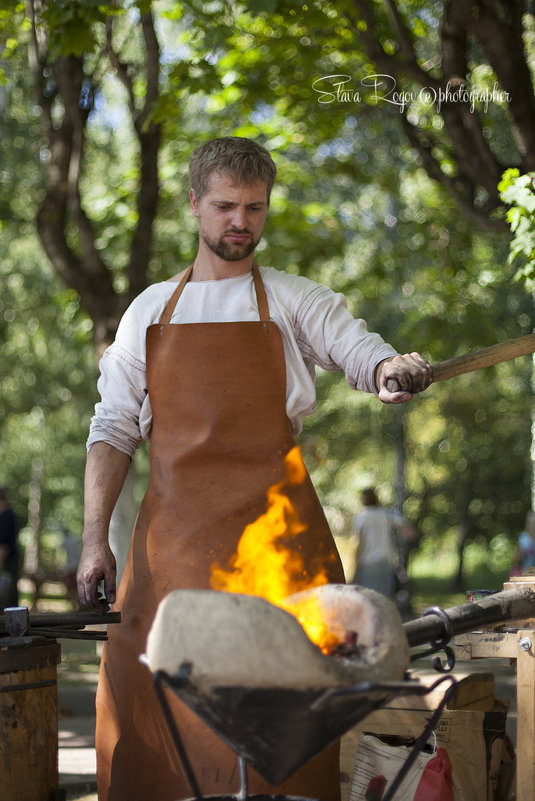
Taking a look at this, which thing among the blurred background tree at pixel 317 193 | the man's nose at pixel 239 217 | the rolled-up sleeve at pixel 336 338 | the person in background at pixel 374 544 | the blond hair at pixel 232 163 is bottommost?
the person in background at pixel 374 544

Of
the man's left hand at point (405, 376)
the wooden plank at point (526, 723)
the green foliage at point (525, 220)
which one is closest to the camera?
the man's left hand at point (405, 376)

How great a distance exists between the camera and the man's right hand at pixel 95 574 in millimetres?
2482

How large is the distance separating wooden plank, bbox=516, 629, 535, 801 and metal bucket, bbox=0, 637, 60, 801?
125 centimetres

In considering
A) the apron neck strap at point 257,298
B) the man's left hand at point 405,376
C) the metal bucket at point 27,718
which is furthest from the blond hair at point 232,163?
the metal bucket at point 27,718

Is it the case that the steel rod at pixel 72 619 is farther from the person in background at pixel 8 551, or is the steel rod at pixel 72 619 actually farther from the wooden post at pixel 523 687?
the person in background at pixel 8 551

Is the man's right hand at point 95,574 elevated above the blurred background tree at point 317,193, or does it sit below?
below

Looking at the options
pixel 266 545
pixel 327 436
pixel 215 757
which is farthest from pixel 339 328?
pixel 327 436

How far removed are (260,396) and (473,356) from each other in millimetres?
571

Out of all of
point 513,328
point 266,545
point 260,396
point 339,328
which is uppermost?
point 513,328

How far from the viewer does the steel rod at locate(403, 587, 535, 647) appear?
200 centimetres

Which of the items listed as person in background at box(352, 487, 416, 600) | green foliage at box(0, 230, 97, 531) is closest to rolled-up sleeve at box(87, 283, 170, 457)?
person in background at box(352, 487, 416, 600)

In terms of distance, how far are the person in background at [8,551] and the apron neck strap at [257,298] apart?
7526mm

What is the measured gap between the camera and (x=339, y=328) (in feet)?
8.57

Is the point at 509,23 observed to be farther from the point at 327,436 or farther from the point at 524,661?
the point at 327,436
